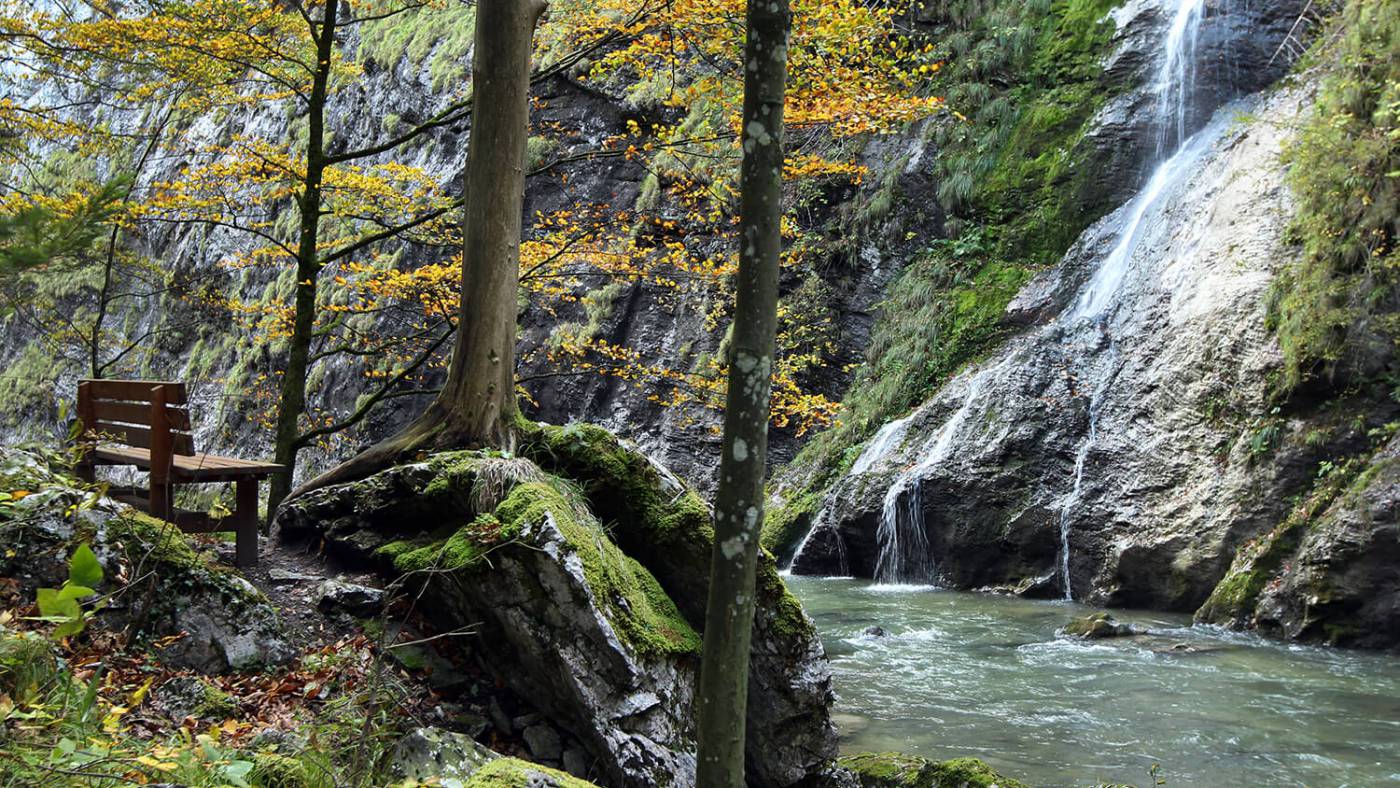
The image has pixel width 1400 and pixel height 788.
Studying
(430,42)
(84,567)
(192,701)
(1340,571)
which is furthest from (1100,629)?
(430,42)

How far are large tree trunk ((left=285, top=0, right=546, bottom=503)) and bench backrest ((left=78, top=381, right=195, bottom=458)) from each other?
960 mm

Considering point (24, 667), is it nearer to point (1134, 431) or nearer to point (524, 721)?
point (524, 721)

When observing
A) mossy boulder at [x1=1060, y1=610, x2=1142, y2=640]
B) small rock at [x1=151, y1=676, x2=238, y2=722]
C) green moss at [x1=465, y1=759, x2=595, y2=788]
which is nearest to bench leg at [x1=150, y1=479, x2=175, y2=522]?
small rock at [x1=151, y1=676, x2=238, y2=722]

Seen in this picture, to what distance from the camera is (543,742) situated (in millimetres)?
4918

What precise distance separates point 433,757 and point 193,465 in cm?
319

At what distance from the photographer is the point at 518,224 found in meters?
6.84

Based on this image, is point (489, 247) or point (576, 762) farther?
point (489, 247)

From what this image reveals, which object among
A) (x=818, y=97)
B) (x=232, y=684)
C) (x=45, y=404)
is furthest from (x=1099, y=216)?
(x=45, y=404)

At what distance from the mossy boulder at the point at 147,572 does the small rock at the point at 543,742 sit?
1.28 meters

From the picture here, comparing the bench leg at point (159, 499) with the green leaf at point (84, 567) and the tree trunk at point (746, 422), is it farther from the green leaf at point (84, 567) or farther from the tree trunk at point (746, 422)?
the green leaf at point (84, 567)

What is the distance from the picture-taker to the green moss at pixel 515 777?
3109 mm

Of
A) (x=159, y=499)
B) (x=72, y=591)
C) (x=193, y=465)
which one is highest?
(x=193, y=465)

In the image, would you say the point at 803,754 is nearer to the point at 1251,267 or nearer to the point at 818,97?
the point at 818,97

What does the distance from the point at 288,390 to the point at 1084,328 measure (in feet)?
36.0
